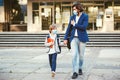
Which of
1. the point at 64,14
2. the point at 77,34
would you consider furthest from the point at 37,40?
the point at 77,34

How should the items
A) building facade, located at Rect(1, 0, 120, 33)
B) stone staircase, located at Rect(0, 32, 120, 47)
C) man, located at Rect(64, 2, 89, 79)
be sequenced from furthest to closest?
building facade, located at Rect(1, 0, 120, 33), stone staircase, located at Rect(0, 32, 120, 47), man, located at Rect(64, 2, 89, 79)

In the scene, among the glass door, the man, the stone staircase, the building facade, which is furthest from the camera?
the glass door

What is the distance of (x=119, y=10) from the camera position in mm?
33688

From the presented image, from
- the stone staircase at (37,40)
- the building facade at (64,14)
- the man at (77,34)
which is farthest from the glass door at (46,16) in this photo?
the man at (77,34)

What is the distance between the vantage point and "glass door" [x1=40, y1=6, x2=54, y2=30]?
34.6 meters

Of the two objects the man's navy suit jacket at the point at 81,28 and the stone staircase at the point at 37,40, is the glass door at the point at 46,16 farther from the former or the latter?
the man's navy suit jacket at the point at 81,28

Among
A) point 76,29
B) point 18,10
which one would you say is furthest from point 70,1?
point 76,29

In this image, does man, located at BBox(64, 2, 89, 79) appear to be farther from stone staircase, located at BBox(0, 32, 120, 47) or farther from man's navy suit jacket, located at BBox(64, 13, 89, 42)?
stone staircase, located at BBox(0, 32, 120, 47)

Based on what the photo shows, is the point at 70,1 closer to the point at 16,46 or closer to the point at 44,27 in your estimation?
the point at 44,27

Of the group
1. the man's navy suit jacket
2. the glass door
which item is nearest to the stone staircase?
the glass door

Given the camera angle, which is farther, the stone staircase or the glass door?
the glass door

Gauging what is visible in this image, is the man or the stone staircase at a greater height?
the man

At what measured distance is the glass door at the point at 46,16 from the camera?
34625 mm

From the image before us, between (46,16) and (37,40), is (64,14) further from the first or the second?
(37,40)
